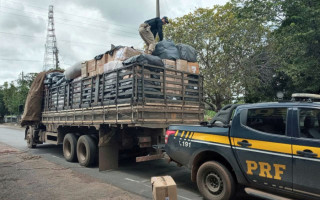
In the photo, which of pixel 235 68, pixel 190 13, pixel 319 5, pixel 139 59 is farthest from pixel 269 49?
pixel 139 59

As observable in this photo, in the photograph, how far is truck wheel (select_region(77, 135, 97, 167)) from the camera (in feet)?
24.7

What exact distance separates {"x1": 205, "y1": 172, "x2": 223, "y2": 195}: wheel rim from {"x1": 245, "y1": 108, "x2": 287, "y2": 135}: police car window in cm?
105

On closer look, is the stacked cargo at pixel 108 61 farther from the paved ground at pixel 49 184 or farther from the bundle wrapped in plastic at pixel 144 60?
the paved ground at pixel 49 184

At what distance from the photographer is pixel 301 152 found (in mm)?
3496

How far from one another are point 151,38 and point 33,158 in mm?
5894

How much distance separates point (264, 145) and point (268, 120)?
0.40 metres

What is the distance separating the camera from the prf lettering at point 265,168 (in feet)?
12.2

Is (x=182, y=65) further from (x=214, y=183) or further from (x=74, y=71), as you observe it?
(x=74, y=71)

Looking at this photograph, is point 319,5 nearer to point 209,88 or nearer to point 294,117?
point 209,88

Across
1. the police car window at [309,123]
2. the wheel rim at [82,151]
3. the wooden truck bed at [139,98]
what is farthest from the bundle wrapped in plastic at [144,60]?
the police car window at [309,123]

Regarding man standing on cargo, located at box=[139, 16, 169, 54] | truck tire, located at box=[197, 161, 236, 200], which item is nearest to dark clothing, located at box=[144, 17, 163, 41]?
man standing on cargo, located at box=[139, 16, 169, 54]

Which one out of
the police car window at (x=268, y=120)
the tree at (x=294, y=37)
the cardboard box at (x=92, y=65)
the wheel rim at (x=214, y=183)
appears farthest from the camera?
the tree at (x=294, y=37)

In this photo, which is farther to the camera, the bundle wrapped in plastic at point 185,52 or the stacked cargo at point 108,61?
the bundle wrapped in plastic at point 185,52

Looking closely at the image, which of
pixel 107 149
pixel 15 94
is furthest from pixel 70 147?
pixel 15 94
